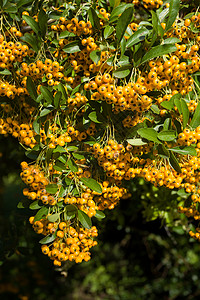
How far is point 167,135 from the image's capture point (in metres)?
Answer: 1.33

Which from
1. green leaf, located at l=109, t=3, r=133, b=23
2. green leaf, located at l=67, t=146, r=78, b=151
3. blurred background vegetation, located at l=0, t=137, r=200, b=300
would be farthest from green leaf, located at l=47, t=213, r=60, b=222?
blurred background vegetation, located at l=0, t=137, r=200, b=300

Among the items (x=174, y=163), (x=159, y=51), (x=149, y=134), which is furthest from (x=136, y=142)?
(x=159, y=51)

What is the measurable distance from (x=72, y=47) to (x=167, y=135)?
570 mm

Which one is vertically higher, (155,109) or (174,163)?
(155,109)

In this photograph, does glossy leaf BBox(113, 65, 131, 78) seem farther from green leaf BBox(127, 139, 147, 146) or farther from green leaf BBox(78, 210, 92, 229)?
green leaf BBox(78, 210, 92, 229)

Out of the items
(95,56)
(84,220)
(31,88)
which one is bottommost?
(84,220)

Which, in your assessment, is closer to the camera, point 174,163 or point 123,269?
point 174,163

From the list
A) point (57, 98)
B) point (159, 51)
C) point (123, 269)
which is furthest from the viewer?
point (123, 269)

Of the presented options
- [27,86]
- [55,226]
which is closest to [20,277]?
[55,226]

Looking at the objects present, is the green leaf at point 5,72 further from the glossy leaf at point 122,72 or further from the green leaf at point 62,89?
the glossy leaf at point 122,72

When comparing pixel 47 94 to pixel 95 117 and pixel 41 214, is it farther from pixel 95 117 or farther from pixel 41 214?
pixel 41 214

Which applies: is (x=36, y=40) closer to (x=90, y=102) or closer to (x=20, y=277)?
(x=90, y=102)

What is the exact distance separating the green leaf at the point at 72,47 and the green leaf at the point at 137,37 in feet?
0.74

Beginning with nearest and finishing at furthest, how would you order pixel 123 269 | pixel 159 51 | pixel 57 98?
pixel 159 51, pixel 57 98, pixel 123 269
